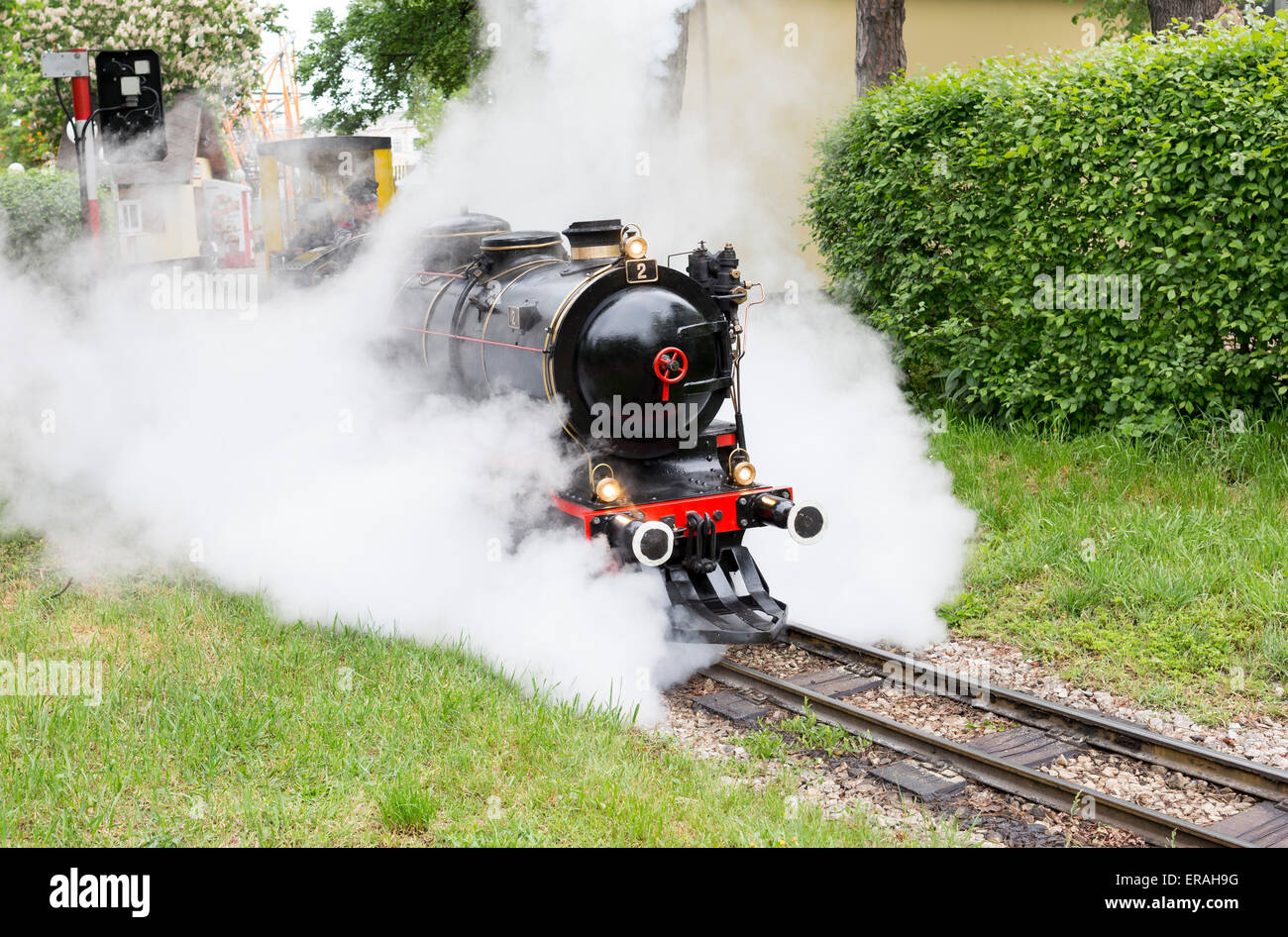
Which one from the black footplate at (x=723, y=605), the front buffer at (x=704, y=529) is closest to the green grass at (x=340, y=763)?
the black footplate at (x=723, y=605)

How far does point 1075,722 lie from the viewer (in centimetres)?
504

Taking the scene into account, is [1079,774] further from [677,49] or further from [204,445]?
[677,49]

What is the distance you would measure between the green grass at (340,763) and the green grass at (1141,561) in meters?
2.13

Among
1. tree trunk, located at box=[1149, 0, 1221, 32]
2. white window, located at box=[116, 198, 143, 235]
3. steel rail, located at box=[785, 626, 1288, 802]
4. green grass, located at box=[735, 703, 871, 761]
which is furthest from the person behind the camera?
white window, located at box=[116, 198, 143, 235]

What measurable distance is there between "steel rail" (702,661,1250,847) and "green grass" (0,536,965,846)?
1.93 feet

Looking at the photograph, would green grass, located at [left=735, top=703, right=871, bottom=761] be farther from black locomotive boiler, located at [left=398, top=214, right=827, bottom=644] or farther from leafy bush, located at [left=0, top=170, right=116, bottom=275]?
leafy bush, located at [left=0, top=170, right=116, bottom=275]

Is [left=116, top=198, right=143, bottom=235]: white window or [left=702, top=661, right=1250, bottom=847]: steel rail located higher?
[left=116, top=198, right=143, bottom=235]: white window

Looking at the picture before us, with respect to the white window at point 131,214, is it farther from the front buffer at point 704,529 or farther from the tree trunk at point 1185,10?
the front buffer at point 704,529

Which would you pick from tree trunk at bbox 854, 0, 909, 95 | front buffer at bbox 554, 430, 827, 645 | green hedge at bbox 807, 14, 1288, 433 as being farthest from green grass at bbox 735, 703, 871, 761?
tree trunk at bbox 854, 0, 909, 95

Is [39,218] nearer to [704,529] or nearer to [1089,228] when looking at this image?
[704,529]

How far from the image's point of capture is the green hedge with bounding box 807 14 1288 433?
714cm

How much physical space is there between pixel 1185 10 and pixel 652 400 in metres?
8.52

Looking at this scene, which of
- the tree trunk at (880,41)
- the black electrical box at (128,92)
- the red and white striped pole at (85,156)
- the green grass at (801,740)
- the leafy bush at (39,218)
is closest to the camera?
the green grass at (801,740)

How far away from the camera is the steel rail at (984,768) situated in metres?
4.06
